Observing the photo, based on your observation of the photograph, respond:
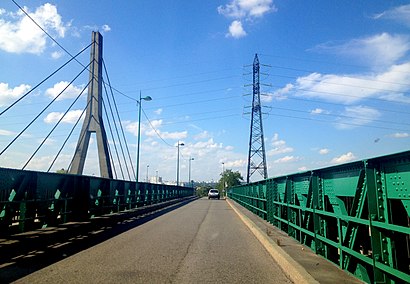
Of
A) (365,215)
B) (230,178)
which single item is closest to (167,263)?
(365,215)

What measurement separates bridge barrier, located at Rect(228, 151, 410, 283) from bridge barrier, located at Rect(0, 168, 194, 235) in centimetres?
756

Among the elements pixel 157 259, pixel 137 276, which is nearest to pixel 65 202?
pixel 157 259

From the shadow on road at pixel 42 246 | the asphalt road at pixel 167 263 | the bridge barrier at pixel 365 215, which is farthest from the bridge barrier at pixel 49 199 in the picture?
the bridge barrier at pixel 365 215

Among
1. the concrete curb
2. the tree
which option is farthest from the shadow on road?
the tree

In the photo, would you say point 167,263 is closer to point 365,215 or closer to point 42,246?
point 42,246

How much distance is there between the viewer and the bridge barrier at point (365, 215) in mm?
4512

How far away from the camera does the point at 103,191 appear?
17.2 m

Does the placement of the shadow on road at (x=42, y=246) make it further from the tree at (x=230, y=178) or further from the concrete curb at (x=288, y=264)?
the tree at (x=230, y=178)

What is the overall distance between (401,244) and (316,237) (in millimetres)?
3093

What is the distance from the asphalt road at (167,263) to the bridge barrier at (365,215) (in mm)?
1229

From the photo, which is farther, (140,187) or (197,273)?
(140,187)

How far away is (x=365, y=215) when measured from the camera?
541cm

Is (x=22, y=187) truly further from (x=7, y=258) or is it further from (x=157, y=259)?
Answer: (x=157, y=259)

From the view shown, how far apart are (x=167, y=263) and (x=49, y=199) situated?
5.71 m
